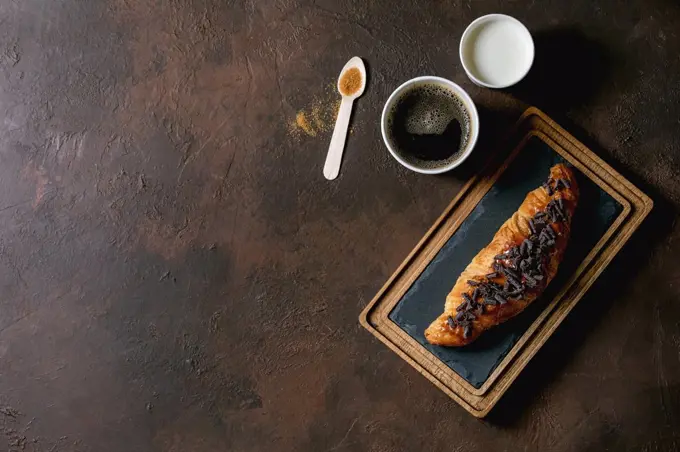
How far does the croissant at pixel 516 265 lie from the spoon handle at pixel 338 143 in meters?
0.64

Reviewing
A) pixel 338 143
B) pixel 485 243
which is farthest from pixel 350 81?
pixel 485 243

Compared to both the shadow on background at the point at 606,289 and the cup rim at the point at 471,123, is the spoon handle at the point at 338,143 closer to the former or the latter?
the cup rim at the point at 471,123

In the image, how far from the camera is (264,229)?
8.02 feet

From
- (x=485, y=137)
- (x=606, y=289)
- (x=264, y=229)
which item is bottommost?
(x=264, y=229)

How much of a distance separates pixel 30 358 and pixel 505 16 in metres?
2.21

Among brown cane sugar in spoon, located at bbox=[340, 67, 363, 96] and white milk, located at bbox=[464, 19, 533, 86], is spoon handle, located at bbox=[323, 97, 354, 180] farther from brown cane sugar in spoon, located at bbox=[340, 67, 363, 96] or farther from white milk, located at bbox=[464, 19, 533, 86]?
white milk, located at bbox=[464, 19, 533, 86]

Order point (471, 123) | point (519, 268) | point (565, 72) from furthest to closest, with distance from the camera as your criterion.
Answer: point (565, 72) < point (471, 123) < point (519, 268)

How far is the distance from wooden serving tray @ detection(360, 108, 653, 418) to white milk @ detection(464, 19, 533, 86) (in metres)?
0.16

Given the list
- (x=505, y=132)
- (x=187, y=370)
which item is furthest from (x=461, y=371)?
(x=187, y=370)

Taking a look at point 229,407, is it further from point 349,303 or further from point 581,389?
point 581,389

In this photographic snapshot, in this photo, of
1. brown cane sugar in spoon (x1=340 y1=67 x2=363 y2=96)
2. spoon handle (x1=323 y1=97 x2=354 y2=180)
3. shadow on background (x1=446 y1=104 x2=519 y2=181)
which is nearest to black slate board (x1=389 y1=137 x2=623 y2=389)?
shadow on background (x1=446 y1=104 x2=519 y2=181)

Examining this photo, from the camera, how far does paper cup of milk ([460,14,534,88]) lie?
7.46ft

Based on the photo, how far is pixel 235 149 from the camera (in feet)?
8.07

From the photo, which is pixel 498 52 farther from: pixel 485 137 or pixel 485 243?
pixel 485 243
